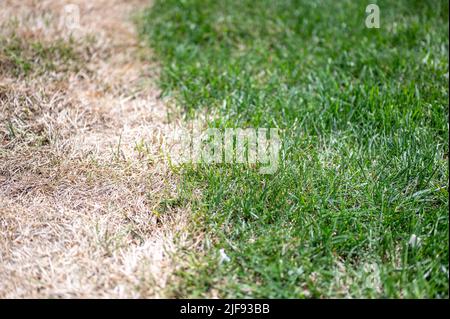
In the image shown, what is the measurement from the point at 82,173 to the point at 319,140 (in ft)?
4.31

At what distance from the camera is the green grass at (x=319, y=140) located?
2080 mm

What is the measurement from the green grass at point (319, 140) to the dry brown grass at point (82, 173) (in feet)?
0.57

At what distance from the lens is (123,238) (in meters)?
2.22

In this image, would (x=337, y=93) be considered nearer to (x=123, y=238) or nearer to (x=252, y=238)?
A: (x=252, y=238)

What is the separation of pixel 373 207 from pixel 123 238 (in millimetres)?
1178

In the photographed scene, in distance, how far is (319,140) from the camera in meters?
2.77

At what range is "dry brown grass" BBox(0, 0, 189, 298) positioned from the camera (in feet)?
6.82

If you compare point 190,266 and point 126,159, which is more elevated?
point 126,159

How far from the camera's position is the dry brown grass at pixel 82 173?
6.82 ft

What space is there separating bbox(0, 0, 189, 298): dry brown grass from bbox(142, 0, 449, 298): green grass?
175mm

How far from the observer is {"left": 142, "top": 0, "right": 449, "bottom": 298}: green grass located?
81.9 inches

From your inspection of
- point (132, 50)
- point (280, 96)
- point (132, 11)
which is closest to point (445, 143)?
point (280, 96)

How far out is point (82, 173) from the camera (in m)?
2.53

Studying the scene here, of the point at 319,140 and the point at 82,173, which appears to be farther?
the point at 319,140
